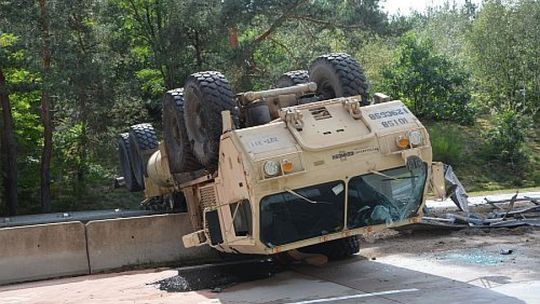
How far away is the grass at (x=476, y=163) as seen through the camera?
30.8m

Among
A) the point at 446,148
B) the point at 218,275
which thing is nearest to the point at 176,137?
the point at 218,275

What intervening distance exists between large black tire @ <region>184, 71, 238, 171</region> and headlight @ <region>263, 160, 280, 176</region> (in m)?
0.99

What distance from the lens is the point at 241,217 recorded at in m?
9.28

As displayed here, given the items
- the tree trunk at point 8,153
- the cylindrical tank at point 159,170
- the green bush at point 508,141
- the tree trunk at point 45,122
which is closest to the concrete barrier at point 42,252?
the cylindrical tank at point 159,170

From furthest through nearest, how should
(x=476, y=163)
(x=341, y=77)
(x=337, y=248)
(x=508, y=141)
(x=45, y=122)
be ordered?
(x=476, y=163) → (x=508, y=141) → (x=45, y=122) → (x=337, y=248) → (x=341, y=77)

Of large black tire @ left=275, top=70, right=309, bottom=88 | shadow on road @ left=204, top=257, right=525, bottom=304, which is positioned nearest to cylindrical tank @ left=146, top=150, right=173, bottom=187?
large black tire @ left=275, top=70, right=309, bottom=88

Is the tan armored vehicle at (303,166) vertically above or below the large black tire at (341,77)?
below

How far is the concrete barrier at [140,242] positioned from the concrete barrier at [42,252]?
0.19 m

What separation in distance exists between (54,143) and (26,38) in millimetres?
5427

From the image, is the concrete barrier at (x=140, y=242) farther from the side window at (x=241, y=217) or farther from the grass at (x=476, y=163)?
the grass at (x=476, y=163)

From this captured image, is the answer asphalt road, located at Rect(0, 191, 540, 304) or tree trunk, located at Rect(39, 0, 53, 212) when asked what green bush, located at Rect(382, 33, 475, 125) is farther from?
asphalt road, located at Rect(0, 191, 540, 304)

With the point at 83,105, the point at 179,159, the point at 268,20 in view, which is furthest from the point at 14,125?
the point at 179,159

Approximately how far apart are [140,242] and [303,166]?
4.55 meters

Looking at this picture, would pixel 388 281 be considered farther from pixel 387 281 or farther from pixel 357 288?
pixel 357 288
